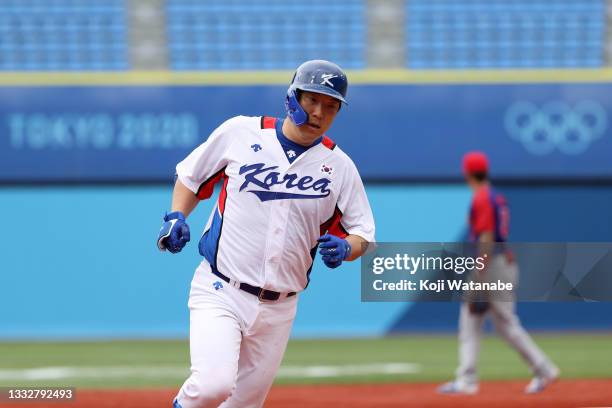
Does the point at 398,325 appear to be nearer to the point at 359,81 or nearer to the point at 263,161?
the point at 359,81

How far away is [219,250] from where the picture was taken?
541cm

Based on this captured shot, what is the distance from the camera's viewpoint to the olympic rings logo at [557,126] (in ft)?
48.6

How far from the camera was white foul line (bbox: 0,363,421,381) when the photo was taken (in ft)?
34.3

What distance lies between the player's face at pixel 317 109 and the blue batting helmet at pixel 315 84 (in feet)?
0.09

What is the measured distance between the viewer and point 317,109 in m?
5.32

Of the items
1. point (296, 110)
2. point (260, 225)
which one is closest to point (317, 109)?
point (296, 110)

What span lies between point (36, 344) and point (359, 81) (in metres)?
5.28

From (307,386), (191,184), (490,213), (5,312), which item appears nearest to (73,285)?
(5,312)

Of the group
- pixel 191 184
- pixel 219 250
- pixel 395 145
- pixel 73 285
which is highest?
pixel 395 145

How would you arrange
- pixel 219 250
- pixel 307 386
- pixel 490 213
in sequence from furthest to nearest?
pixel 307 386 → pixel 490 213 → pixel 219 250

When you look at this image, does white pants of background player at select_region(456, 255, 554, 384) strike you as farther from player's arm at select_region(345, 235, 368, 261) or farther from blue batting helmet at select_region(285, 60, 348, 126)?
blue batting helmet at select_region(285, 60, 348, 126)

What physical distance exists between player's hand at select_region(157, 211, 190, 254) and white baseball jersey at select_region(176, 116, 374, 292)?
16cm

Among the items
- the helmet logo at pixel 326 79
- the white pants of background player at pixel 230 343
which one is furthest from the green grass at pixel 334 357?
the helmet logo at pixel 326 79

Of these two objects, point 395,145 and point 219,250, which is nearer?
point 219,250
